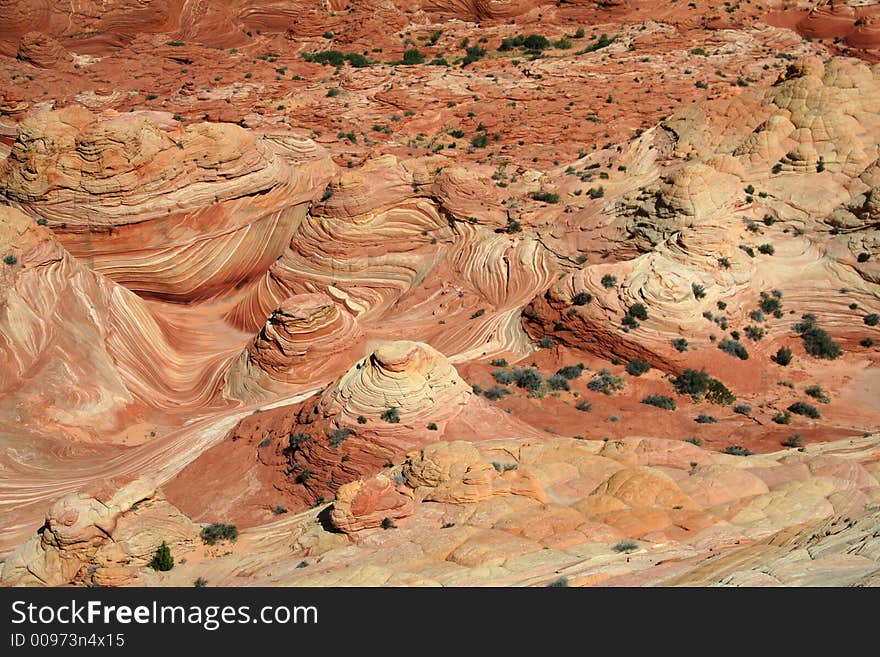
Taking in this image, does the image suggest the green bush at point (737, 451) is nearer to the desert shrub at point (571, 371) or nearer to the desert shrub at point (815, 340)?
the desert shrub at point (571, 371)

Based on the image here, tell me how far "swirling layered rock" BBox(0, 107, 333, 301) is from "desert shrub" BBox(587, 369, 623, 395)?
1486 centimetres

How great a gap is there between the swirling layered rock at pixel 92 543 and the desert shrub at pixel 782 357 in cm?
1691

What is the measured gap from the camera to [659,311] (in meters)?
26.2

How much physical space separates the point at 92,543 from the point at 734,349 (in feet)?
57.3

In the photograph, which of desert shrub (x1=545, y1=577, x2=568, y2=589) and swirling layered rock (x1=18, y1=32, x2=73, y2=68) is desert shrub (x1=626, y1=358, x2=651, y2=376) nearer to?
desert shrub (x1=545, y1=577, x2=568, y2=589)

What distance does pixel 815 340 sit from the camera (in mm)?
26453

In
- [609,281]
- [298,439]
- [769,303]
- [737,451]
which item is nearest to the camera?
[737,451]

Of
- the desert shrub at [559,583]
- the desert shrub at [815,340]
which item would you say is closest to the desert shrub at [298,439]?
the desert shrub at [559,583]

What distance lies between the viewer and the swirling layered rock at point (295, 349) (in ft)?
91.0

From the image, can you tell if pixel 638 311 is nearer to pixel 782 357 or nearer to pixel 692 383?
pixel 692 383

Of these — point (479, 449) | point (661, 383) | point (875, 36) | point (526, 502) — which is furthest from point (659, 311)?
point (875, 36)

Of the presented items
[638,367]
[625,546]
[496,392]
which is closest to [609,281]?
[638,367]

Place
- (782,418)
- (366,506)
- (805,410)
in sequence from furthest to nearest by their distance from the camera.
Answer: (805,410), (782,418), (366,506)

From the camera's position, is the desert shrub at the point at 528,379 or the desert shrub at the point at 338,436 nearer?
the desert shrub at the point at 338,436
